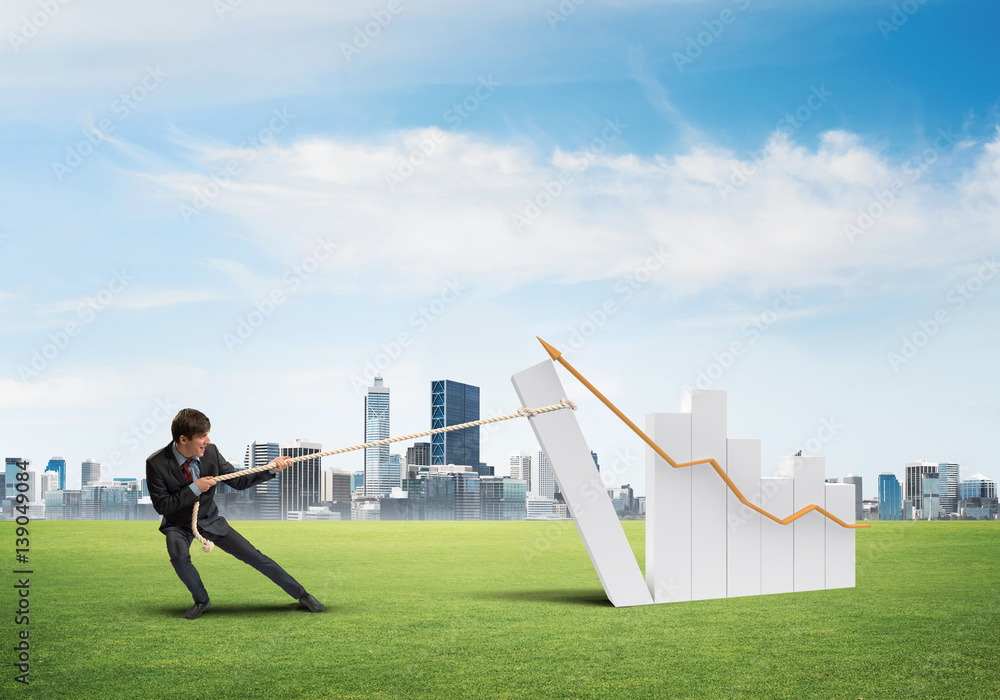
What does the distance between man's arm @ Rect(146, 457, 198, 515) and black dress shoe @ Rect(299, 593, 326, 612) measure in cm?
111

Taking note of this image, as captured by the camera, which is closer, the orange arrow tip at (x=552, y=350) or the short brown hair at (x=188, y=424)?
the short brown hair at (x=188, y=424)

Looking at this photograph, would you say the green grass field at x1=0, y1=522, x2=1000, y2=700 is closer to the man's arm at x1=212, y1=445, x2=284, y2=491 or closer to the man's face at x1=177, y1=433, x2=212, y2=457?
the man's arm at x1=212, y1=445, x2=284, y2=491

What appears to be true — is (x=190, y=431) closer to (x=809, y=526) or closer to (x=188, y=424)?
(x=188, y=424)

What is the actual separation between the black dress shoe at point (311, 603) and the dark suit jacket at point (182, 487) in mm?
774

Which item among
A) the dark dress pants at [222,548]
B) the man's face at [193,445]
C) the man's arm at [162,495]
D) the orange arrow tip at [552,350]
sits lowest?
the dark dress pants at [222,548]

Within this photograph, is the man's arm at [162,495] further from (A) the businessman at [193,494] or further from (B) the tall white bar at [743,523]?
(B) the tall white bar at [743,523]

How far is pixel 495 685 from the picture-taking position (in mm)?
3832

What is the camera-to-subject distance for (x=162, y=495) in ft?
19.2

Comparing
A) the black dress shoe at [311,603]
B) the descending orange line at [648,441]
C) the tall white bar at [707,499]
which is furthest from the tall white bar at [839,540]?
the black dress shoe at [311,603]

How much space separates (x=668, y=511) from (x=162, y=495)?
396cm

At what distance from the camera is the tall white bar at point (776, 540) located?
23.2 ft

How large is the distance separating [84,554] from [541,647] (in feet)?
27.7

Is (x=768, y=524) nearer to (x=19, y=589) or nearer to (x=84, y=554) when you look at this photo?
(x=19, y=589)

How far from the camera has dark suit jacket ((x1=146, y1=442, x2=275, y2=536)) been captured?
19.1ft
